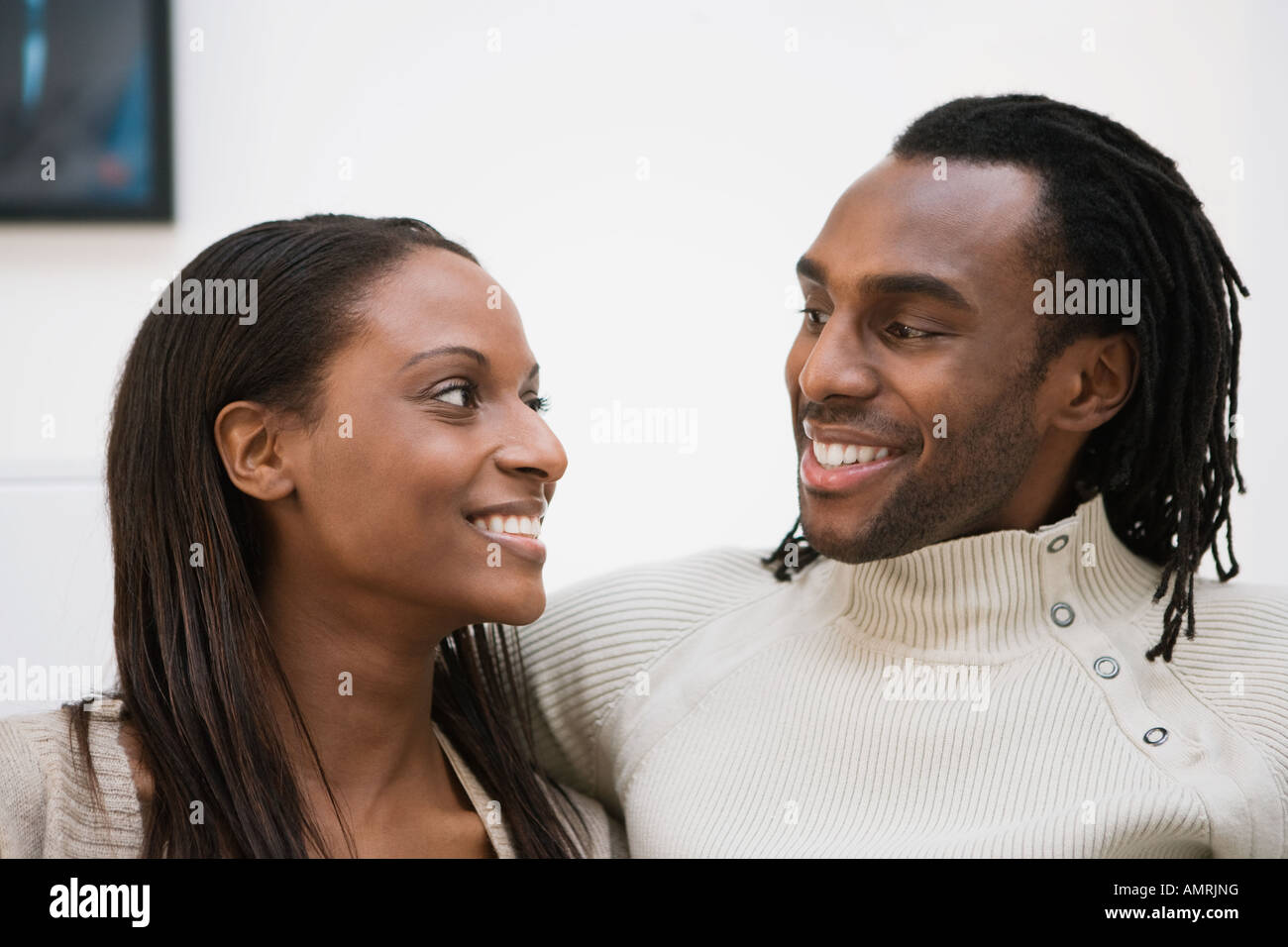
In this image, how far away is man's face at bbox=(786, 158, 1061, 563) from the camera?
1262 mm

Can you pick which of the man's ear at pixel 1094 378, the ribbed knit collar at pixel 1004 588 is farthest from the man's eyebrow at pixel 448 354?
the man's ear at pixel 1094 378

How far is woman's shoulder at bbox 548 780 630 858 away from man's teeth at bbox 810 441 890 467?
0.40 metres

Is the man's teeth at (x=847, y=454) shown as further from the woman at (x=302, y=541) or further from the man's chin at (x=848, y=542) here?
the woman at (x=302, y=541)

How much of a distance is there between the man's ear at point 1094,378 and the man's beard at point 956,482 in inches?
1.7

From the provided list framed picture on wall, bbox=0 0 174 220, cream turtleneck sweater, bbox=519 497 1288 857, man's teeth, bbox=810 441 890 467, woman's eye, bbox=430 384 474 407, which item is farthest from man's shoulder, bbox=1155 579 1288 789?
framed picture on wall, bbox=0 0 174 220

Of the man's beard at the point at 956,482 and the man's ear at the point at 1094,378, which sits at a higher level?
the man's ear at the point at 1094,378

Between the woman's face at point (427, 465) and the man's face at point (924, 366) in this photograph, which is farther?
the man's face at point (924, 366)

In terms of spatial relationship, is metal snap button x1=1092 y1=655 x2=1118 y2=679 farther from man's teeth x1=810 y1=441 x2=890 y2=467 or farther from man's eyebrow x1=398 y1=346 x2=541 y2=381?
man's eyebrow x1=398 y1=346 x2=541 y2=381

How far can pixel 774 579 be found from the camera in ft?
4.81

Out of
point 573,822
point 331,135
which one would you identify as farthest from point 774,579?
point 331,135

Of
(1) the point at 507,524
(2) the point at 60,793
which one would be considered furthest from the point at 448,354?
(2) the point at 60,793

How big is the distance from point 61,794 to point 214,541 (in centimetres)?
23

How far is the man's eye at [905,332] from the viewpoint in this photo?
1.27m
